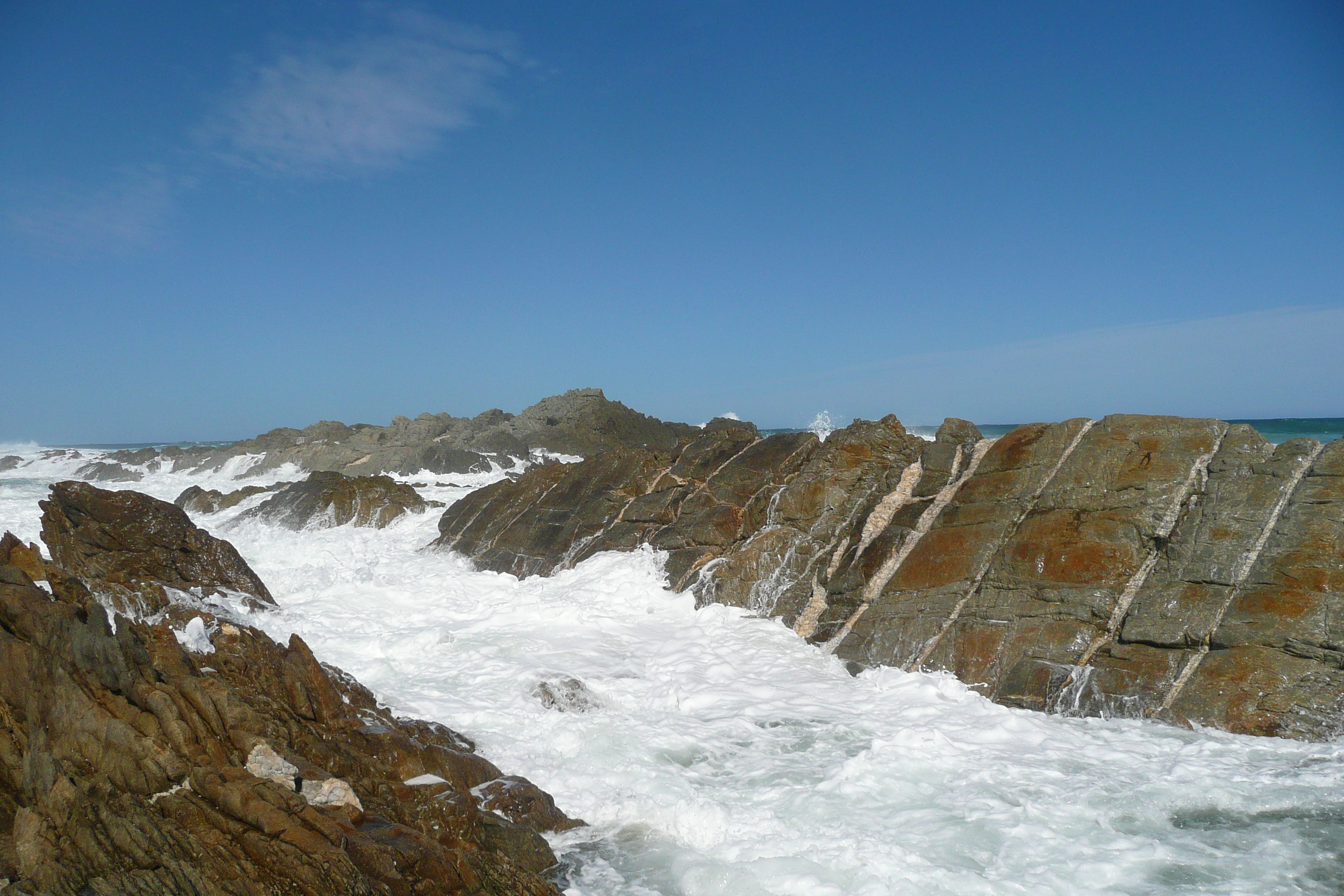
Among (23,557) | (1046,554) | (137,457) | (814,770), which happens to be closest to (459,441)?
(137,457)

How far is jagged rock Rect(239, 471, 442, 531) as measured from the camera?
19625 mm

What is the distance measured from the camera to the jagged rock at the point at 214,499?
78.5 feet

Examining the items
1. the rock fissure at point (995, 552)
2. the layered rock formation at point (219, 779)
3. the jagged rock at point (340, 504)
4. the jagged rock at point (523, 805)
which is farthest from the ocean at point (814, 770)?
the jagged rock at point (340, 504)

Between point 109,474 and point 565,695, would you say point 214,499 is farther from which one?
point 109,474

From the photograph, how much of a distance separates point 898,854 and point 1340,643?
16.4 feet

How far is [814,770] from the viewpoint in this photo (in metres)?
6.87

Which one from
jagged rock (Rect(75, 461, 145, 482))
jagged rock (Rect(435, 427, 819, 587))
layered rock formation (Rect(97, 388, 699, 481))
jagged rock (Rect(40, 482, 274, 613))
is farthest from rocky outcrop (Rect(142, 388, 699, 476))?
jagged rock (Rect(40, 482, 274, 613))

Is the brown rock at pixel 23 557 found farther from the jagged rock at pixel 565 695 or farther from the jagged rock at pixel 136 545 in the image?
the jagged rock at pixel 565 695

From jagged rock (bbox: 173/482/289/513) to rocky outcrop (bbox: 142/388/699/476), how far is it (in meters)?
8.41

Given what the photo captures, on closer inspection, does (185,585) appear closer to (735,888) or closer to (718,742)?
(718,742)

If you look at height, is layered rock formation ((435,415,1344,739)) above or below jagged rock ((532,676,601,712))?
above

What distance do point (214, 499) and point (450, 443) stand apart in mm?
14811

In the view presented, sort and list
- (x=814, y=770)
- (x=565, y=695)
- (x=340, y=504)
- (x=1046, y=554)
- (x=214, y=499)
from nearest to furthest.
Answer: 1. (x=814, y=770)
2. (x=565, y=695)
3. (x=1046, y=554)
4. (x=340, y=504)
5. (x=214, y=499)

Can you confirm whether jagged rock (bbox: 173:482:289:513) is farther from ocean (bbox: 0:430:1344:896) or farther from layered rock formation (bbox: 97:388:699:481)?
ocean (bbox: 0:430:1344:896)
